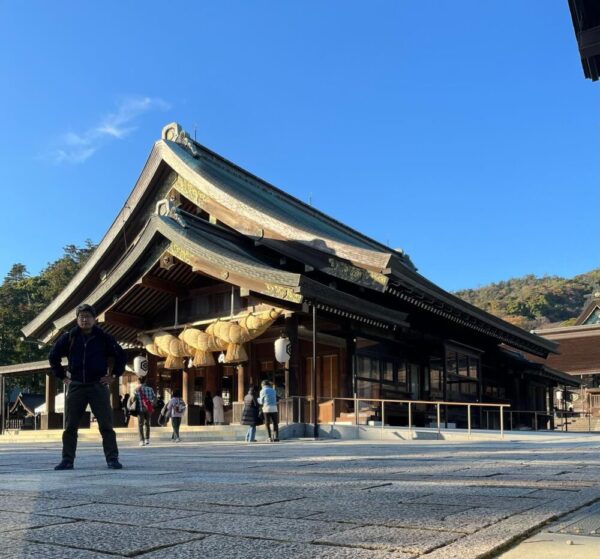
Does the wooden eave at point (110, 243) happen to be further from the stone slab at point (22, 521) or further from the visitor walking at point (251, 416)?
the stone slab at point (22, 521)

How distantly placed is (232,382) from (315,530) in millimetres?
17147

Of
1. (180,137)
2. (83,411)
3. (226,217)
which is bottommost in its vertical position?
(83,411)

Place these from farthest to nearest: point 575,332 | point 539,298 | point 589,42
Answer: point 539,298 → point 575,332 → point 589,42

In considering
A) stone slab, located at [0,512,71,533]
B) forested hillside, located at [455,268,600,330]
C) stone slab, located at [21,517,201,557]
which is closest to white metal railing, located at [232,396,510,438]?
stone slab, located at [0,512,71,533]

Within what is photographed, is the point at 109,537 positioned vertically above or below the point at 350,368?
below

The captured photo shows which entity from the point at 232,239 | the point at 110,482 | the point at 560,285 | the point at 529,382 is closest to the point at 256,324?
the point at 232,239

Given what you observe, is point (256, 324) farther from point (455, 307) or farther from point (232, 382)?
point (455, 307)

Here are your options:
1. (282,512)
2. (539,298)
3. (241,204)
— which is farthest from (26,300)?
(539,298)

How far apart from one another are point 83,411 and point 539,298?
267 feet

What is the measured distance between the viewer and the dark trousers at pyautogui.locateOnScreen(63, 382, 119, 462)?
5.74 meters

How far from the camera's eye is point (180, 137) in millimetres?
19188

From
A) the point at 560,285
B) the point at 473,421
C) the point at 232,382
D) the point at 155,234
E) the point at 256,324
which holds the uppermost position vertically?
the point at 560,285

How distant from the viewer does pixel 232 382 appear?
1950 centimetres

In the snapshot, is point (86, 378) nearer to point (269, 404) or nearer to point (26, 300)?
point (269, 404)
